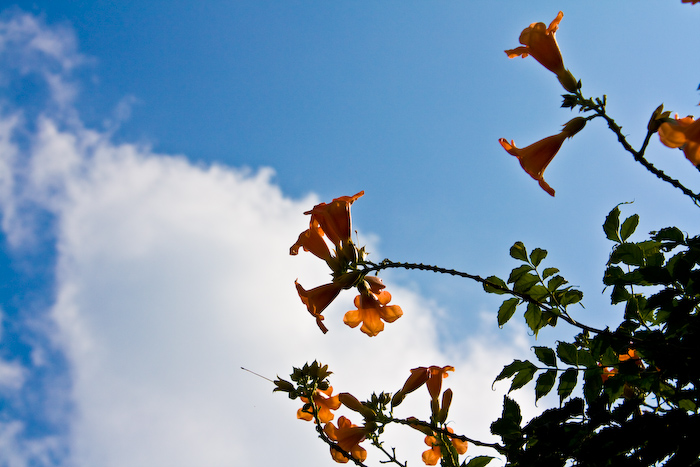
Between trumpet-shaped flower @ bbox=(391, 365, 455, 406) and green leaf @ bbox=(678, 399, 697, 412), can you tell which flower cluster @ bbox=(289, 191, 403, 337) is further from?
green leaf @ bbox=(678, 399, 697, 412)

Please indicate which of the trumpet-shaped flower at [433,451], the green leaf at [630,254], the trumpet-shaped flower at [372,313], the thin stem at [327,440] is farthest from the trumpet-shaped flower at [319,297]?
the green leaf at [630,254]

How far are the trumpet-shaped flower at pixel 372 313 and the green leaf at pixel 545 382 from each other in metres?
0.80

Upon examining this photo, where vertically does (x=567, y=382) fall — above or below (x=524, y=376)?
below

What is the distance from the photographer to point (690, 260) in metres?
2.04

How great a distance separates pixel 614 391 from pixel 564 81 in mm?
1279

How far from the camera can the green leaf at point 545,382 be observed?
6.59ft

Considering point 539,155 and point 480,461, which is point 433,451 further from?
point 539,155

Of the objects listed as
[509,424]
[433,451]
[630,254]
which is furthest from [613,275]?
[433,451]

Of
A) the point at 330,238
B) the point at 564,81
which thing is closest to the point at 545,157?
the point at 564,81

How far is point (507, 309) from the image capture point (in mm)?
2240

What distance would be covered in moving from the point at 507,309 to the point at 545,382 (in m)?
0.37

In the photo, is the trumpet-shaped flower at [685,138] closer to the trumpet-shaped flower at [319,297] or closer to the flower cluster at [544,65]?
the flower cluster at [544,65]

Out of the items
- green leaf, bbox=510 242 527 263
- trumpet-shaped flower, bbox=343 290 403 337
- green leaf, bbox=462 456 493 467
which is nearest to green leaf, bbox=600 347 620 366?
green leaf, bbox=510 242 527 263

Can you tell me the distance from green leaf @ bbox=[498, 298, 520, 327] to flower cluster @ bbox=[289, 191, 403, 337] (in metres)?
0.58
